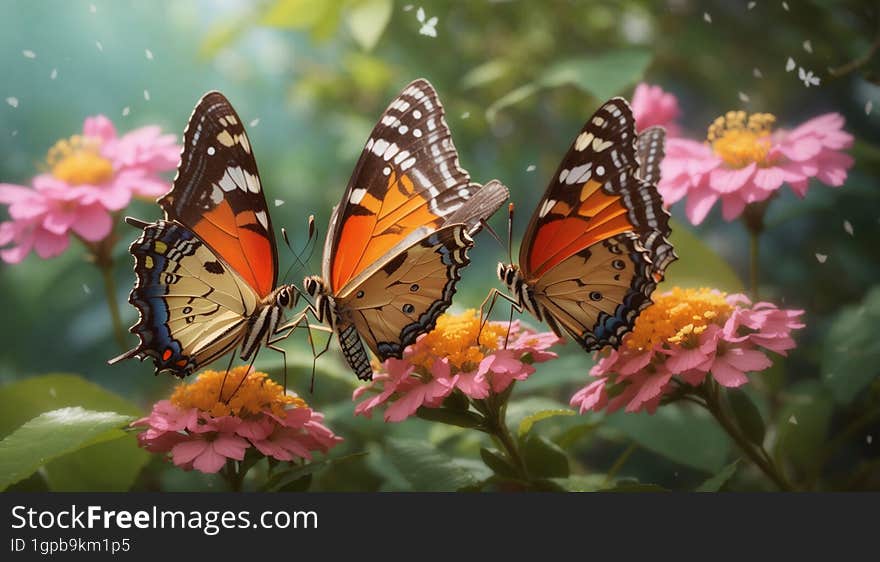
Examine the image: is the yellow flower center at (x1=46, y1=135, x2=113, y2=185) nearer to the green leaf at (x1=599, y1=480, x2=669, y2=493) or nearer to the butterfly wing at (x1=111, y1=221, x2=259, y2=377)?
the butterfly wing at (x1=111, y1=221, x2=259, y2=377)

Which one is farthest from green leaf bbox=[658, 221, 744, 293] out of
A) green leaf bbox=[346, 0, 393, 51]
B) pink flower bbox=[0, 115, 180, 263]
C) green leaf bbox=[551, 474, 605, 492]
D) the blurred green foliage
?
pink flower bbox=[0, 115, 180, 263]

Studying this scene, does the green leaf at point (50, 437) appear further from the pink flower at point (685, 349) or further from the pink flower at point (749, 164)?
the pink flower at point (749, 164)

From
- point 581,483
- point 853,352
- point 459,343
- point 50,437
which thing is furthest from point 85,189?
point 853,352

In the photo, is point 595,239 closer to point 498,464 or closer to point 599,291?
point 599,291

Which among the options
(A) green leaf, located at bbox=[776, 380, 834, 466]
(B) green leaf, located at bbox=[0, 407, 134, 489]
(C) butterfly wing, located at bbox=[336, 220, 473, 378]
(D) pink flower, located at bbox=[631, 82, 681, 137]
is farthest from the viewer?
(D) pink flower, located at bbox=[631, 82, 681, 137]

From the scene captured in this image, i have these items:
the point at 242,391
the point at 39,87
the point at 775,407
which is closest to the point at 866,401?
the point at 775,407

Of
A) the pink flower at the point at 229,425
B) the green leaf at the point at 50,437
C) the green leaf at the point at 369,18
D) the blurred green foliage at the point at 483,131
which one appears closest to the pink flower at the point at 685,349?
the blurred green foliage at the point at 483,131

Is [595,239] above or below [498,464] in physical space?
above
